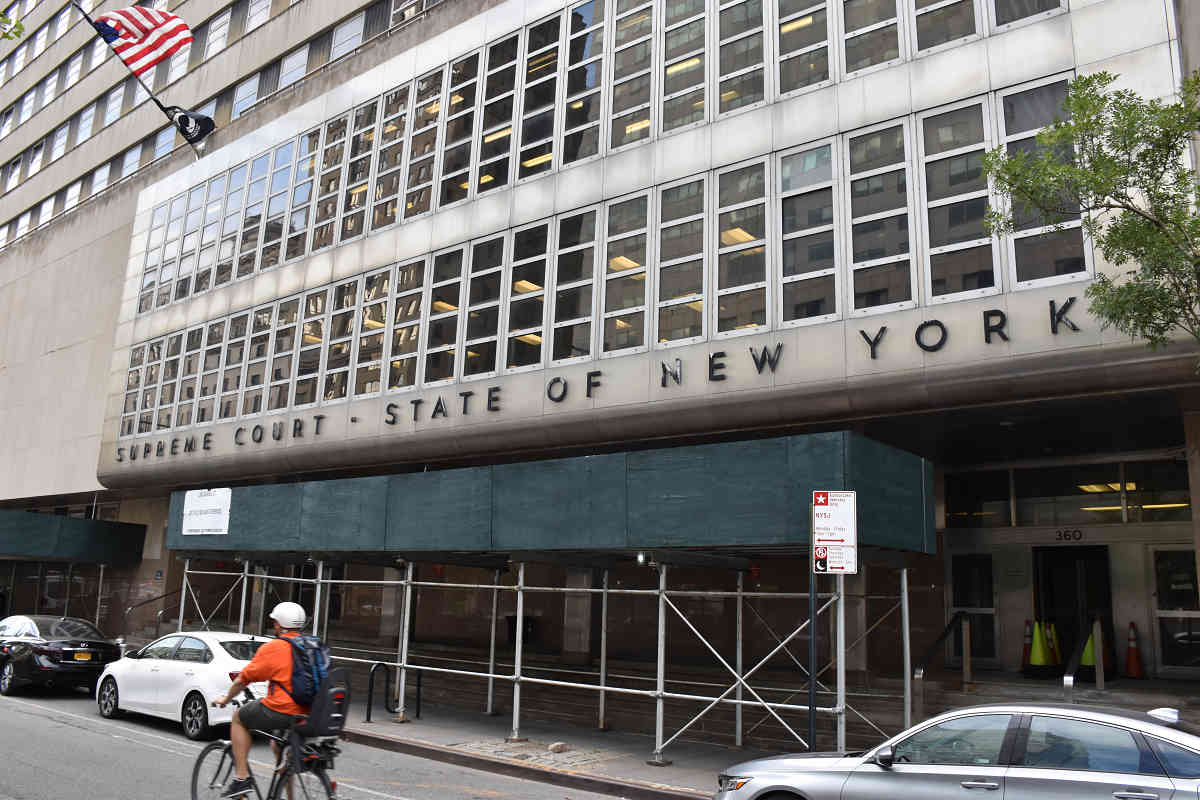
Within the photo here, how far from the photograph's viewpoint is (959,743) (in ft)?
22.7

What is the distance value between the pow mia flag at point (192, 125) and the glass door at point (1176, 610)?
27.1m

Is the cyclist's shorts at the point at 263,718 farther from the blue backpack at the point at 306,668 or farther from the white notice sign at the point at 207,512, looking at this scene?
the white notice sign at the point at 207,512

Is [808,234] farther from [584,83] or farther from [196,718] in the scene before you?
[196,718]

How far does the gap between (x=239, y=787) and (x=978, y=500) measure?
14.0 m

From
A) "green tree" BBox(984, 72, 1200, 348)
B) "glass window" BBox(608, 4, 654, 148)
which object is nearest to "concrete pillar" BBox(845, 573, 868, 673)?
"green tree" BBox(984, 72, 1200, 348)

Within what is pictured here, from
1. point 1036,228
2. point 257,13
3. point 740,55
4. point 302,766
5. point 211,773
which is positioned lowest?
point 211,773

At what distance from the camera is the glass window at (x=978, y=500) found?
1684 centimetres

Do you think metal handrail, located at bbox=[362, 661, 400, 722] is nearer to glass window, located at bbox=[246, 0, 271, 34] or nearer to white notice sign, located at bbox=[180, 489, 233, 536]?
white notice sign, located at bbox=[180, 489, 233, 536]

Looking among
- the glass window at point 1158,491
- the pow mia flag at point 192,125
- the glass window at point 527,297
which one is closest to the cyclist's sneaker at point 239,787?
the glass window at point 527,297

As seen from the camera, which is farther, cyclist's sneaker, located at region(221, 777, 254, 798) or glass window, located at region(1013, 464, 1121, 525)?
glass window, located at region(1013, 464, 1121, 525)

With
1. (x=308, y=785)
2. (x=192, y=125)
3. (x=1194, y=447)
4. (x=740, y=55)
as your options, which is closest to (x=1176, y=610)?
(x=1194, y=447)

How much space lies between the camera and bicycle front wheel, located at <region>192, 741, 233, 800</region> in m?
7.34

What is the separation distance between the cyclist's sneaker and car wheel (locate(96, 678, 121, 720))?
364 inches

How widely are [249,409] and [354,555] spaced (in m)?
7.38
